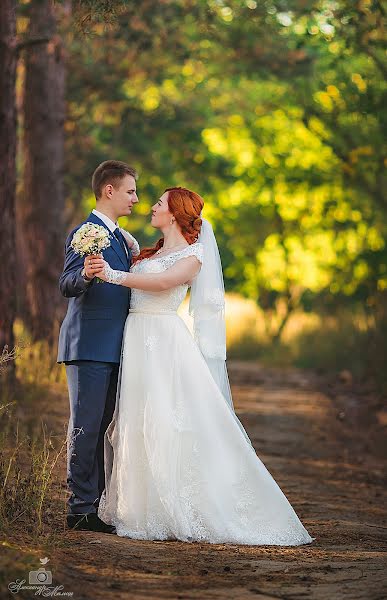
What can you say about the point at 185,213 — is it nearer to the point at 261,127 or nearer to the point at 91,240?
the point at 91,240

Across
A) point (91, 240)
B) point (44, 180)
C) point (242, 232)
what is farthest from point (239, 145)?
point (91, 240)

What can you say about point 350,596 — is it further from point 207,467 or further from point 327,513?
point 327,513

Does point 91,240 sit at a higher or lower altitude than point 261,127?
lower

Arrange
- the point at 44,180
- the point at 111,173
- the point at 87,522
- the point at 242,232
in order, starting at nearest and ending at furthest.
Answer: the point at 87,522
the point at 111,173
the point at 44,180
the point at 242,232

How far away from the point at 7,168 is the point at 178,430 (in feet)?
17.4

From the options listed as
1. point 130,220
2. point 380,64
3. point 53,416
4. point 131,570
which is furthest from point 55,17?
point 130,220

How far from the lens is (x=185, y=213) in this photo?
303 inches

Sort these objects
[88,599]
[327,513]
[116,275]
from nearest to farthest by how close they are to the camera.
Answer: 1. [88,599]
2. [116,275]
3. [327,513]

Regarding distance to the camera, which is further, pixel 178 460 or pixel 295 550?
pixel 178 460

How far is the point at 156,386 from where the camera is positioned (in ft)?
24.8

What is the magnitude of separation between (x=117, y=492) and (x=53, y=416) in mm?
4048

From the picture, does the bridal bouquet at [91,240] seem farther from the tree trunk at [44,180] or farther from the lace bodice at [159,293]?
the tree trunk at [44,180]

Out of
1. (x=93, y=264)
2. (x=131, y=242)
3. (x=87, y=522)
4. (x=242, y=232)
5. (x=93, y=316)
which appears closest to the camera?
(x=93, y=264)

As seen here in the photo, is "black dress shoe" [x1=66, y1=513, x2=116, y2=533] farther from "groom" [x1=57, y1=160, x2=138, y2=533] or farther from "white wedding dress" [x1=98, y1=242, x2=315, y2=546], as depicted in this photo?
"white wedding dress" [x1=98, y1=242, x2=315, y2=546]
